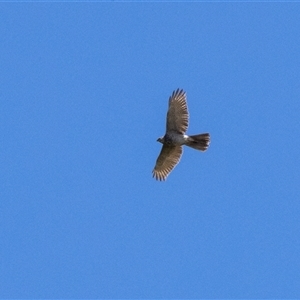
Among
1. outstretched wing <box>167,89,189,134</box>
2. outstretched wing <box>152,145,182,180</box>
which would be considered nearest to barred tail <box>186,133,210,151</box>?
outstretched wing <box>167,89,189,134</box>

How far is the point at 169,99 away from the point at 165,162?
320 cm

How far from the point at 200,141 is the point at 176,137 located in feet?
4.15

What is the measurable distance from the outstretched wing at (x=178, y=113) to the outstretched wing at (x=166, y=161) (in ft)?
4.16

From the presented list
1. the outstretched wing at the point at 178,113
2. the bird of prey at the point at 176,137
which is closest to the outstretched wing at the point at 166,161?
the bird of prey at the point at 176,137

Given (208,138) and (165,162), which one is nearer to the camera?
(208,138)

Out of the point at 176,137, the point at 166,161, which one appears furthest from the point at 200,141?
the point at 166,161

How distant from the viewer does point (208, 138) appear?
124 ft

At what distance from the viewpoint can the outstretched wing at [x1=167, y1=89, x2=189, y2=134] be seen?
38094 millimetres

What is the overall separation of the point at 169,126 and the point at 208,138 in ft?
5.85

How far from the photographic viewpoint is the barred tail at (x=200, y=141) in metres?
37.7

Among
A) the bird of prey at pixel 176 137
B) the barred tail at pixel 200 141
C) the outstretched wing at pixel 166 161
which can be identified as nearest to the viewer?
the barred tail at pixel 200 141

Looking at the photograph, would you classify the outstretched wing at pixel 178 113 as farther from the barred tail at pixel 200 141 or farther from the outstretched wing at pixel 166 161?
the outstretched wing at pixel 166 161

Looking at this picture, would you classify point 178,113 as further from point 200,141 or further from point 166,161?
point 166,161

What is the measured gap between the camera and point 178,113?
38344mm
